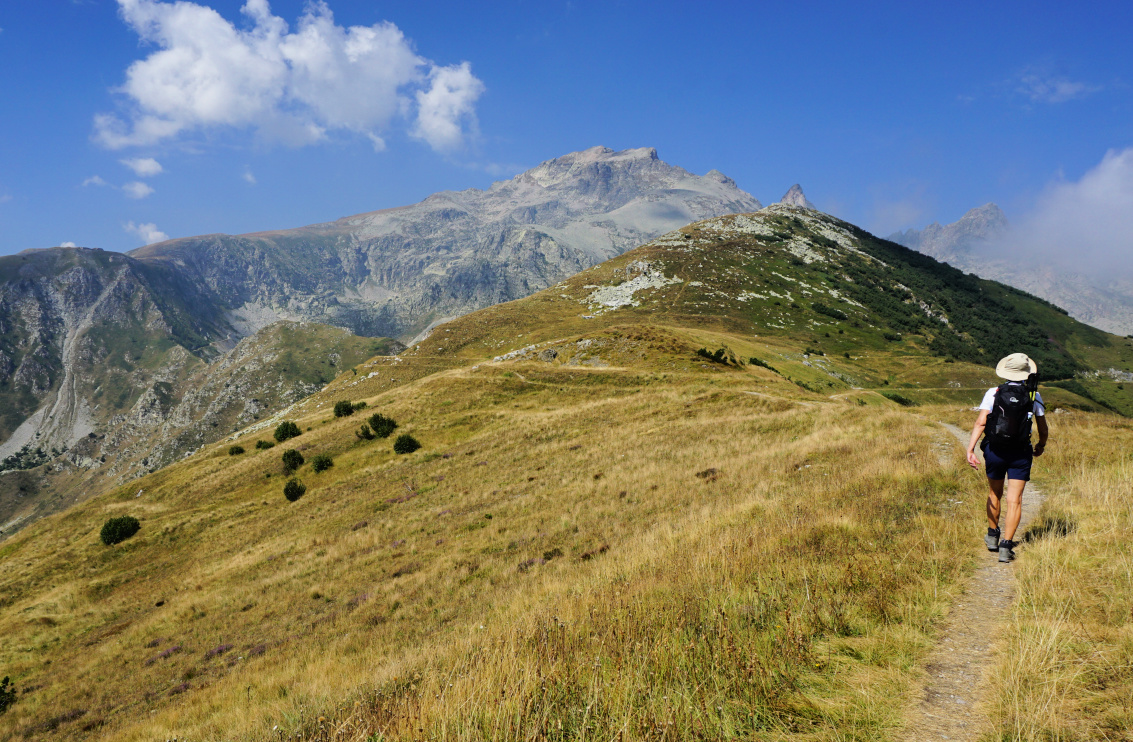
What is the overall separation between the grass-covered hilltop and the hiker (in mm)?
618

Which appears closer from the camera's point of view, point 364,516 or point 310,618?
point 310,618

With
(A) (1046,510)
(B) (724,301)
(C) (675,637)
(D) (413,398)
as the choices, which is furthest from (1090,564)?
(B) (724,301)

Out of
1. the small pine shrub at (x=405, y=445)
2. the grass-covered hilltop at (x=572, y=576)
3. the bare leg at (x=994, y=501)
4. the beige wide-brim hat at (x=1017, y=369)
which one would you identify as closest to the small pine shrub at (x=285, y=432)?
the grass-covered hilltop at (x=572, y=576)

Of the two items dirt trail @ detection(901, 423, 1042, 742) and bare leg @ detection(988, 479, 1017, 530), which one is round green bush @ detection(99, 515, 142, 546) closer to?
dirt trail @ detection(901, 423, 1042, 742)

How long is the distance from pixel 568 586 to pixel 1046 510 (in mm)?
8871

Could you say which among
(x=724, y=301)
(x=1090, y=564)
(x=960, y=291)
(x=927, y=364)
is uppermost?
(x=960, y=291)

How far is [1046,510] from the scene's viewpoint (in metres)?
8.62

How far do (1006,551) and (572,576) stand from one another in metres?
7.27

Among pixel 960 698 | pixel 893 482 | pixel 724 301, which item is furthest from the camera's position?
pixel 724 301

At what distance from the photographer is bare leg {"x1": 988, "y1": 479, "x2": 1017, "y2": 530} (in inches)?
290

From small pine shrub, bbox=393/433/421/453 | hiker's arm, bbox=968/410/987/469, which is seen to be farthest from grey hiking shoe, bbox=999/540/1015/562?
small pine shrub, bbox=393/433/421/453

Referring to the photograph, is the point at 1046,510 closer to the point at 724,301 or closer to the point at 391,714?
the point at 391,714

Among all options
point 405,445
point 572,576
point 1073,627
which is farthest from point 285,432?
point 1073,627

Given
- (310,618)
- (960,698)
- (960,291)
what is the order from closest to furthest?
(960,698), (310,618), (960,291)
